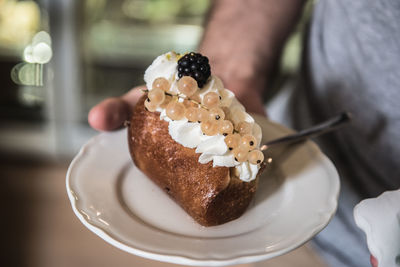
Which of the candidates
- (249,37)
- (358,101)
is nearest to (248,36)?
(249,37)

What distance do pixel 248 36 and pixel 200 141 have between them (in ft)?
2.29

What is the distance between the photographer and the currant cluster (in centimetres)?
86

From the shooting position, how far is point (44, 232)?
2.25 m

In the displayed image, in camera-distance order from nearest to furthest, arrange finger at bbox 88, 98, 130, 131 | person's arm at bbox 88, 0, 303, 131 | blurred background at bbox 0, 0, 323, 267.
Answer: finger at bbox 88, 98, 130, 131 → person's arm at bbox 88, 0, 303, 131 → blurred background at bbox 0, 0, 323, 267

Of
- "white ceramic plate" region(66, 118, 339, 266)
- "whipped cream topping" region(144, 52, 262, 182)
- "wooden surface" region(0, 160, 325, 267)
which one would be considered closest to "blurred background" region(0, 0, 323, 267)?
"wooden surface" region(0, 160, 325, 267)

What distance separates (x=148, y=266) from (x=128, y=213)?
1365mm

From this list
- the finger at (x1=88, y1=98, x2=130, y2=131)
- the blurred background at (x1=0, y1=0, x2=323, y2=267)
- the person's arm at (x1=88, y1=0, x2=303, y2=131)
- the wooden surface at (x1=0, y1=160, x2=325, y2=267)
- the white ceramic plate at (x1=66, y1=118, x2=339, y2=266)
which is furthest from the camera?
the blurred background at (x1=0, y1=0, x2=323, y2=267)

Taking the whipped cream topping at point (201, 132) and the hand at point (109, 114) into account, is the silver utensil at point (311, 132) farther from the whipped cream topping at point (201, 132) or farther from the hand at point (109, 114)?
the hand at point (109, 114)

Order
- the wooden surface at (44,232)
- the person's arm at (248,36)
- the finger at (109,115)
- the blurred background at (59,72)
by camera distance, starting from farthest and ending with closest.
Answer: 1. the blurred background at (59,72)
2. the wooden surface at (44,232)
3. the person's arm at (248,36)
4. the finger at (109,115)

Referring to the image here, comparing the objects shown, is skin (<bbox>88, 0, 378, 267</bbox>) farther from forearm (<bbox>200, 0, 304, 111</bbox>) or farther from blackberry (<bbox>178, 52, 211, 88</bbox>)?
blackberry (<bbox>178, 52, 211, 88</bbox>)

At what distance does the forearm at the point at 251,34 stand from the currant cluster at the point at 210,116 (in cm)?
52

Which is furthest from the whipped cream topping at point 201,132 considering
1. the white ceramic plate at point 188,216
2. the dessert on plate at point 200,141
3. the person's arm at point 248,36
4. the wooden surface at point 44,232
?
the wooden surface at point 44,232

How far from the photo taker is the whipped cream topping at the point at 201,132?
0.87m

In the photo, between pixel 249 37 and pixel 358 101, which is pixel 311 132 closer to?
pixel 358 101
